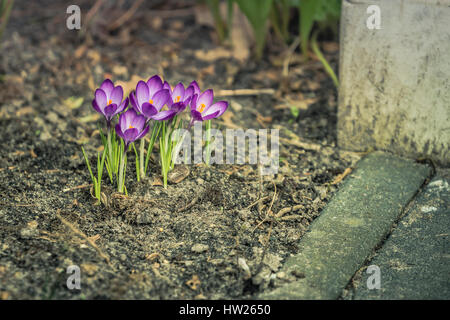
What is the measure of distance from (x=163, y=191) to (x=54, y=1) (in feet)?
7.37

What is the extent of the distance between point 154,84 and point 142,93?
0.05 metres

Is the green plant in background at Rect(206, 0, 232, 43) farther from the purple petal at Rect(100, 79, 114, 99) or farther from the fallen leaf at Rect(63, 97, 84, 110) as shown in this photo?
the purple petal at Rect(100, 79, 114, 99)

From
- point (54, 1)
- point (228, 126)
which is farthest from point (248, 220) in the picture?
point (54, 1)

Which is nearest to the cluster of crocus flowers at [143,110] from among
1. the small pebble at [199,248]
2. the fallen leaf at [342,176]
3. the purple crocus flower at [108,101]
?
the purple crocus flower at [108,101]

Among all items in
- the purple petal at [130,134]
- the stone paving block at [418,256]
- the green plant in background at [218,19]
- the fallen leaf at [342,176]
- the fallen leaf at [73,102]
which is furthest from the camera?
the green plant in background at [218,19]

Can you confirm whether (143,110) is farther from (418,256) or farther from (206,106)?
(418,256)

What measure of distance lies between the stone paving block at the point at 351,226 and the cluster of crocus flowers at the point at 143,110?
520 millimetres

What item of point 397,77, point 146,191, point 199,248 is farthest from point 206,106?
point 397,77

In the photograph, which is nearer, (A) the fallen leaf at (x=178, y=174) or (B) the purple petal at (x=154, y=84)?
(B) the purple petal at (x=154, y=84)

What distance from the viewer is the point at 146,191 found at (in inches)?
73.4

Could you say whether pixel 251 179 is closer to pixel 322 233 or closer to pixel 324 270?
pixel 322 233

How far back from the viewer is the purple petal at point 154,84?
175 centimetres

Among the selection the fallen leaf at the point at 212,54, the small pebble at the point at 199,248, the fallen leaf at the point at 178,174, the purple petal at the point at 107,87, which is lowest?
the small pebble at the point at 199,248

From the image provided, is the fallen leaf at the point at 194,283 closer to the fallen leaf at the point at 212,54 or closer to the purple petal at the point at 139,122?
the purple petal at the point at 139,122
